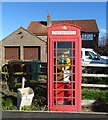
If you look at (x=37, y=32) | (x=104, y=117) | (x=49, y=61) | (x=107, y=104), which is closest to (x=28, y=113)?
(x=49, y=61)

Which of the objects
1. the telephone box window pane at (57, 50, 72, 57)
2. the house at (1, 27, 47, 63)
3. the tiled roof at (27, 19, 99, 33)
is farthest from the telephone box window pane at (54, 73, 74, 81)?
the tiled roof at (27, 19, 99, 33)

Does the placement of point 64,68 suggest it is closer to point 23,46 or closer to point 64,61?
point 64,61

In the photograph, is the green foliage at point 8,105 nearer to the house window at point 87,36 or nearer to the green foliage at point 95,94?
the green foliage at point 95,94

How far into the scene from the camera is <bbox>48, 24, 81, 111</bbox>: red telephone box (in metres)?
5.14

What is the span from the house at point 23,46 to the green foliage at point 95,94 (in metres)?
16.5

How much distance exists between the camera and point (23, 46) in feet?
76.8

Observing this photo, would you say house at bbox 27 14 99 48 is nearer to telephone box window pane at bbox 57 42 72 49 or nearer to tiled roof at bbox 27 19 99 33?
tiled roof at bbox 27 19 99 33

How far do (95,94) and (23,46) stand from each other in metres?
18.2

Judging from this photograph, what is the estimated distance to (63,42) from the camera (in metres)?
5.17

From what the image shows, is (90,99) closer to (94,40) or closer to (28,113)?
(28,113)

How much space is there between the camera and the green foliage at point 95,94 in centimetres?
606

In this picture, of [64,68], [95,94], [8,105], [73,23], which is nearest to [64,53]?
[64,68]

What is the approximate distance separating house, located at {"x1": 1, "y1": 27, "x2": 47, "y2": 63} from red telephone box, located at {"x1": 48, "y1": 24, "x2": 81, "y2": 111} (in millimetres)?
17403

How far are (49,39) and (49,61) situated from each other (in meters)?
0.64
